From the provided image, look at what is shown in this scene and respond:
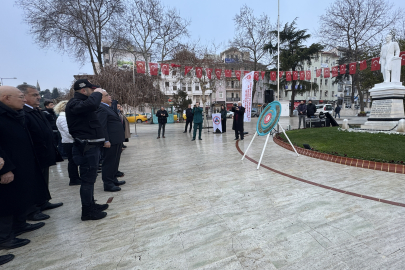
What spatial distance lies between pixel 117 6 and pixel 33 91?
690 inches

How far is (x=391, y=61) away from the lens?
9383mm

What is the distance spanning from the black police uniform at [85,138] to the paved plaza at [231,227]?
50cm

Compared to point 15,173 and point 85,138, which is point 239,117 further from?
point 15,173

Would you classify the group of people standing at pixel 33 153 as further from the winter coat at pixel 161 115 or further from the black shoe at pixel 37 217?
the winter coat at pixel 161 115

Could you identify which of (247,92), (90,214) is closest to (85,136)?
(90,214)

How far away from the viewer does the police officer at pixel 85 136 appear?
278 centimetres

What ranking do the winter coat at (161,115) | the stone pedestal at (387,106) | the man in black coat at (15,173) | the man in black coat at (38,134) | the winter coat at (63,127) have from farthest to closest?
the winter coat at (161,115)
the stone pedestal at (387,106)
the winter coat at (63,127)
the man in black coat at (38,134)
the man in black coat at (15,173)

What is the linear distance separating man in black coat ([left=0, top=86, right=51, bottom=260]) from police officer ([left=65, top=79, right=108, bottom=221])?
1.59 ft

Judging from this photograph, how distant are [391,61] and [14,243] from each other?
13.4 meters

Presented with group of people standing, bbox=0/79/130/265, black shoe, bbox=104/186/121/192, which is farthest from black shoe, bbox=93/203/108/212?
black shoe, bbox=104/186/121/192

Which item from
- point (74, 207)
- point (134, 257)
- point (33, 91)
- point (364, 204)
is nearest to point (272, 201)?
point (364, 204)

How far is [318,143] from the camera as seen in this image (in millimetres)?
7359

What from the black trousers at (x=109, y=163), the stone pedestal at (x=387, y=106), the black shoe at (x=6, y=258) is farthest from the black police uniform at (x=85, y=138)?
the stone pedestal at (x=387, y=106)

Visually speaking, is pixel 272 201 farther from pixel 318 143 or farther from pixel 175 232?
pixel 318 143
